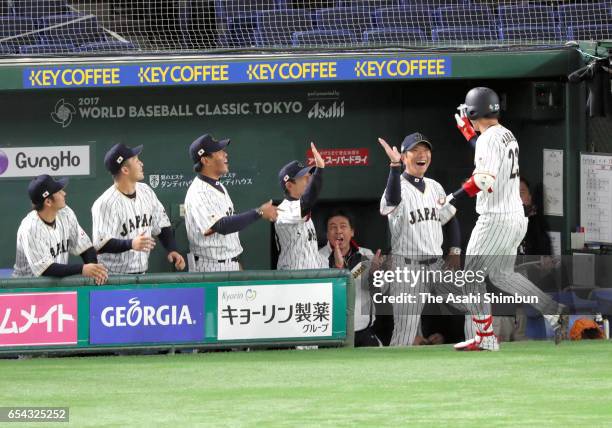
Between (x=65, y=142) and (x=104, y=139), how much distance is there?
0.33 meters

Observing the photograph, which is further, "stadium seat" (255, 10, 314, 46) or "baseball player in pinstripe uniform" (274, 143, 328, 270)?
"stadium seat" (255, 10, 314, 46)

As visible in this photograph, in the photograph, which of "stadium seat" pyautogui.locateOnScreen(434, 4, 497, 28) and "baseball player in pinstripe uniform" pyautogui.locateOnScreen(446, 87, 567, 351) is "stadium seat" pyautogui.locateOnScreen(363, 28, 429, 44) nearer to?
"stadium seat" pyautogui.locateOnScreen(434, 4, 497, 28)

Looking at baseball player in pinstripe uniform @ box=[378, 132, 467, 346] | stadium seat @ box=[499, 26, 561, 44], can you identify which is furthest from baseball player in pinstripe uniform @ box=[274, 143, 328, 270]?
stadium seat @ box=[499, 26, 561, 44]

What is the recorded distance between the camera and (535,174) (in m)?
11.9

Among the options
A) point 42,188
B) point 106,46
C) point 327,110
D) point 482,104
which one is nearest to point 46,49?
point 106,46

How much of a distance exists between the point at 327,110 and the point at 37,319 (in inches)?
145

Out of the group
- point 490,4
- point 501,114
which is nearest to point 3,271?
point 501,114

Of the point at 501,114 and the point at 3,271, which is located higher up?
the point at 501,114

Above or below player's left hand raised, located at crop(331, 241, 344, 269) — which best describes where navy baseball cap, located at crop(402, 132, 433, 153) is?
above

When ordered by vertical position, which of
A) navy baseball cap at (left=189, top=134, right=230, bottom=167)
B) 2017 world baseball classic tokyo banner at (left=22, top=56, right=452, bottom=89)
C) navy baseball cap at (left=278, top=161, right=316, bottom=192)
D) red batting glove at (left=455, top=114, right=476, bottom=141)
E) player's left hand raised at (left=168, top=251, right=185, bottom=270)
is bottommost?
player's left hand raised at (left=168, top=251, right=185, bottom=270)

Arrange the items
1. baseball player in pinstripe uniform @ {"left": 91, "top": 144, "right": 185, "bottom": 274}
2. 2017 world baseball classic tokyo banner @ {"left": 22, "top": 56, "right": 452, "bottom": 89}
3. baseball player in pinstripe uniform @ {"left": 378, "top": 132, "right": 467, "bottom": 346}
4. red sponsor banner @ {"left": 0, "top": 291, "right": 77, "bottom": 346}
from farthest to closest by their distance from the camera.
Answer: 2017 world baseball classic tokyo banner @ {"left": 22, "top": 56, "right": 452, "bottom": 89}
baseball player in pinstripe uniform @ {"left": 378, "top": 132, "right": 467, "bottom": 346}
baseball player in pinstripe uniform @ {"left": 91, "top": 144, "right": 185, "bottom": 274}
red sponsor banner @ {"left": 0, "top": 291, "right": 77, "bottom": 346}

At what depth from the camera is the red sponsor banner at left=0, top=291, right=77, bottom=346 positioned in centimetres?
937

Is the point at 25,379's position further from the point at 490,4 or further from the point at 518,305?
the point at 490,4

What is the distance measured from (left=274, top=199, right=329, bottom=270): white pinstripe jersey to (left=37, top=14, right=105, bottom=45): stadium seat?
3.33 meters
